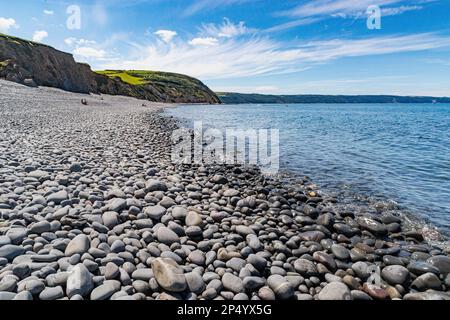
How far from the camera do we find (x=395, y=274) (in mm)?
3873

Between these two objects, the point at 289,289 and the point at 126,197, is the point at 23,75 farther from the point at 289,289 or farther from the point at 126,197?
the point at 289,289

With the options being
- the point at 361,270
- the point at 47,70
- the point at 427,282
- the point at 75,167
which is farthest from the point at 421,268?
the point at 47,70

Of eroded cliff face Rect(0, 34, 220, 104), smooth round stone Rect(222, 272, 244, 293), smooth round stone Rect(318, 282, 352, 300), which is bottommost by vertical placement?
smooth round stone Rect(318, 282, 352, 300)

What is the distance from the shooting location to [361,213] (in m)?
6.56

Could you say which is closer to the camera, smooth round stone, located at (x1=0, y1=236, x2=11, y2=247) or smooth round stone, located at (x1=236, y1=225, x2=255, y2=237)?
smooth round stone, located at (x1=0, y1=236, x2=11, y2=247)

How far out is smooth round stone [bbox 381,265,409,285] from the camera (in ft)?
12.5

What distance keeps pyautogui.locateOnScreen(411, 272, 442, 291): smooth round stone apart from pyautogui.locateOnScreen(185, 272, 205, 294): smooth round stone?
299 cm

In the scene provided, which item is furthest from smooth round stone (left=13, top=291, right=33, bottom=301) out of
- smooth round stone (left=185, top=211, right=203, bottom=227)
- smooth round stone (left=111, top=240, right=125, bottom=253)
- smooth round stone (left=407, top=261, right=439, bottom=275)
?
smooth round stone (left=407, top=261, right=439, bottom=275)

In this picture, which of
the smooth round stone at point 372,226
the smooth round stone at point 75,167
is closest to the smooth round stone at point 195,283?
the smooth round stone at point 372,226

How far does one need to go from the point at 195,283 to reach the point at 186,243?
3.63ft

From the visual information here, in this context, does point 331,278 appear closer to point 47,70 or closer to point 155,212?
point 155,212

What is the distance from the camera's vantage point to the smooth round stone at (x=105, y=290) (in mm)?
2910

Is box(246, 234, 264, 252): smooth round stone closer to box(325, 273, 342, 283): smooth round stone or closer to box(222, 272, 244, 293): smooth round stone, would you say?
box(222, 272, 244, 293): smooth round stone
